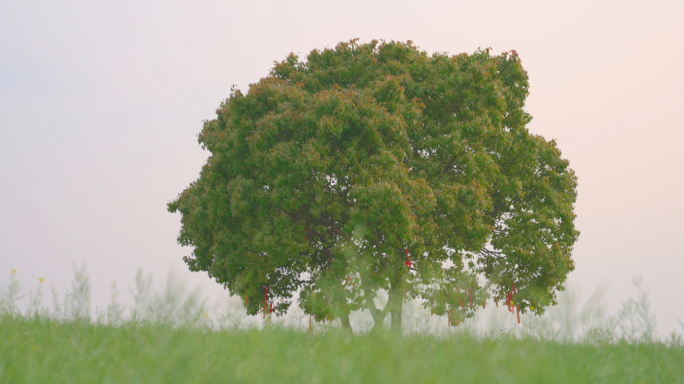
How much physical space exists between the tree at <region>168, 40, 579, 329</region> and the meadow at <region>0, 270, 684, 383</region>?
235 inches

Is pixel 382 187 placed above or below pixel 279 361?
above

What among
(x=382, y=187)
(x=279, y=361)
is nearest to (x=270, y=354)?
(x=279, y=361)

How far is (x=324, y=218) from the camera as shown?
17.0 m

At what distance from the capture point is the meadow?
468cm

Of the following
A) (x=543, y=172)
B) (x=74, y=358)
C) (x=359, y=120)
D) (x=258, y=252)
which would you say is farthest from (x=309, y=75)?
(x=74, y=358)

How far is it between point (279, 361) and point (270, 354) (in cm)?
16

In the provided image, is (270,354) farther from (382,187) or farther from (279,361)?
(382,187)

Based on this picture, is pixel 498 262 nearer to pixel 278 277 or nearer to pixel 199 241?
pixel 278 277

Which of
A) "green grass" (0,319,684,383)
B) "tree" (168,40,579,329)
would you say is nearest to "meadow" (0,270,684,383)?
"green grass" (0,319,684,383)

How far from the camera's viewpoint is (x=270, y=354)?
18.6 ft

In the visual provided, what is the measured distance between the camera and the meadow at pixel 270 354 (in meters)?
4.68

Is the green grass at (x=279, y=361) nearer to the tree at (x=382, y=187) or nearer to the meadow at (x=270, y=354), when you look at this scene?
the meadow at (x=270, y=354)

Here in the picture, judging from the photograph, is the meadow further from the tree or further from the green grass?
the tree

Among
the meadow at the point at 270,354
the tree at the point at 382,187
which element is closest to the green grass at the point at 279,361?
the meadow at the point at 270,354
